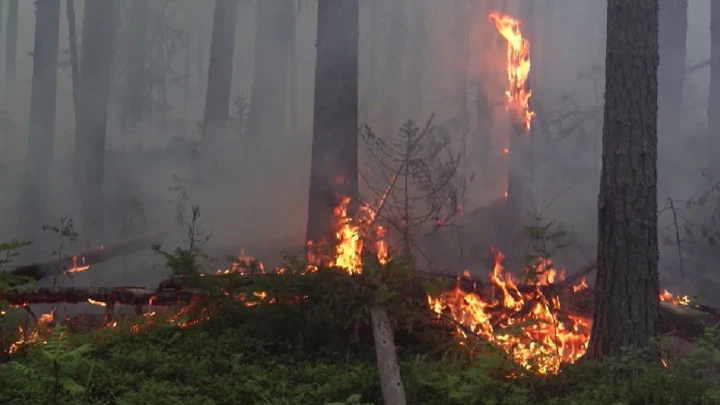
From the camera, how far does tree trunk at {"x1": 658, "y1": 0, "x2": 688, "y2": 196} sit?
1847cm

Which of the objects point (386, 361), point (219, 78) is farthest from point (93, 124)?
point (386, 361)

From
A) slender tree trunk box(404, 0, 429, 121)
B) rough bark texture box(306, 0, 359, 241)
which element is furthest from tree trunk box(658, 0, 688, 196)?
slender tree trunk box(404, 0, 429, 121)

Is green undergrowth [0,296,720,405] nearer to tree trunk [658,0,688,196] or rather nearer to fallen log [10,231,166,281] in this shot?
fallen log [10,231,166,281]

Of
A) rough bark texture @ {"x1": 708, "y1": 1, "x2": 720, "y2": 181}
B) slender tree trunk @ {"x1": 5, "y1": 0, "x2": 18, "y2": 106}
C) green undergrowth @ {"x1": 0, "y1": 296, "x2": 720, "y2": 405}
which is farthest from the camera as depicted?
slender tree trunk @ {"x1": 5, "y1": 0, "x2": 18, "y2": 106}

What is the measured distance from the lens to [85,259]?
518 inches

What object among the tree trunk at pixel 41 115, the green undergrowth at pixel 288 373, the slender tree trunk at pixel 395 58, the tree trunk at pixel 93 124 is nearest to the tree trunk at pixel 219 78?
the tree trunk at pixel 93 124

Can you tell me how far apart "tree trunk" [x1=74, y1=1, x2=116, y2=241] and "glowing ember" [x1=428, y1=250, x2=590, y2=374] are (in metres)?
14.3

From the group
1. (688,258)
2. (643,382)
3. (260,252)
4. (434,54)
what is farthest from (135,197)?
(434,54)

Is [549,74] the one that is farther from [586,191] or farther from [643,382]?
[643,382]

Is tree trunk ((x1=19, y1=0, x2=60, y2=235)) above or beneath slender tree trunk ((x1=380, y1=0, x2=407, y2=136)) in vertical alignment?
beneath

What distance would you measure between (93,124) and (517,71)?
14194 millimetres

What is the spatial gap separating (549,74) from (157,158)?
2562 centimetres

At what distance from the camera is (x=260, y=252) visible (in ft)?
57.6

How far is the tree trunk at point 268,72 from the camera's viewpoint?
2533 centimetres
